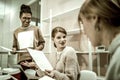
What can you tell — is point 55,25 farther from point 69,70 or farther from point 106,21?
point 106,21

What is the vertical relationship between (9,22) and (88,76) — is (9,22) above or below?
above

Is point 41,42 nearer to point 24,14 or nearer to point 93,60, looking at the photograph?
point 24,14

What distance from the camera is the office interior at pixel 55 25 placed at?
2.28 metres

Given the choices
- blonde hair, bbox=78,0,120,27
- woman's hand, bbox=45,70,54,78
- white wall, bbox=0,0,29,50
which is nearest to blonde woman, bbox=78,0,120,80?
blonde hair, bbox=78,0,120,27

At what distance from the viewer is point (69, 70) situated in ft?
4.89

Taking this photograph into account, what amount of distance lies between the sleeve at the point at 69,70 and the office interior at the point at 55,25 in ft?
0.79

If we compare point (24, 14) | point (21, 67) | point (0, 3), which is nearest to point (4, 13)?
point (0, 3)

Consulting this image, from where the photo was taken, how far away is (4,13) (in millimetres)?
3803

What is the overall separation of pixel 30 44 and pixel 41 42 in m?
0.21

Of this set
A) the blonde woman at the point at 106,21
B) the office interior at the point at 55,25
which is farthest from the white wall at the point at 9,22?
the blonde woman at the point at 106,21

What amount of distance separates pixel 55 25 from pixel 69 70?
1769 millimetres

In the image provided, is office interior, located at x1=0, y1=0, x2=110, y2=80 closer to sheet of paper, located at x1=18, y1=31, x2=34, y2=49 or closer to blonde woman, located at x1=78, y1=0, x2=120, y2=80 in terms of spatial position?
sheet of paper, located at x1=18, y1=31, x2=34, y2=49

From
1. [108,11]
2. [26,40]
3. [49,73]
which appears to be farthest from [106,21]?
[26,40]

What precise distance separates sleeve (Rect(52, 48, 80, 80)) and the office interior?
241mm
